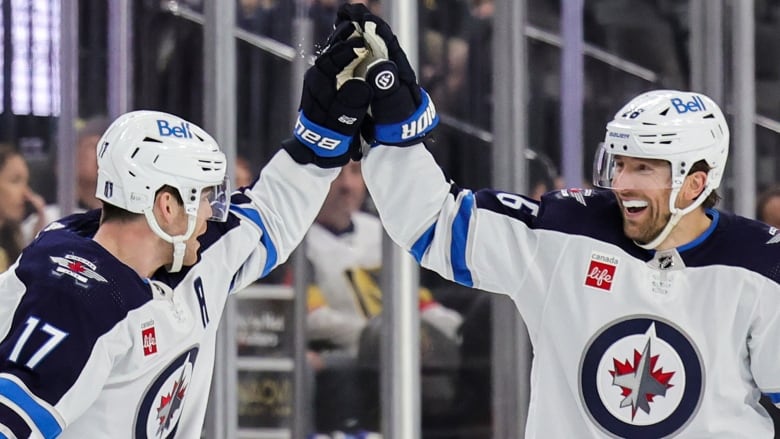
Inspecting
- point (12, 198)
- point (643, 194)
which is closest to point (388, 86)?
point (643, 194)

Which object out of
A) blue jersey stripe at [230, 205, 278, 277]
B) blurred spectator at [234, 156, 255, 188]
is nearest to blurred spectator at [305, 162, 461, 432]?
blurred spectator at [234, 156, 255, 188]

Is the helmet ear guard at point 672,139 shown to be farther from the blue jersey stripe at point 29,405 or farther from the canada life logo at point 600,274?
the blue jersey stripe at point 29,405

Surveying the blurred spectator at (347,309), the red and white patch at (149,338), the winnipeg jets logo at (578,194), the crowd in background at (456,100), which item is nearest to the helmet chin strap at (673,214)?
the winnipeg jets logo at (578,194)

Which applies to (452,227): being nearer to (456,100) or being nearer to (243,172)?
(456,100)

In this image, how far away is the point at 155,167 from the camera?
2.29 m

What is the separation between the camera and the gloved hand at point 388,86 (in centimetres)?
240

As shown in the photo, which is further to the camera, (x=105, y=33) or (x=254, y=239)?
(x=105, y=33)

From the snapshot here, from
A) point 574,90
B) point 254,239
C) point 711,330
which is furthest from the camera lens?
point 574,90

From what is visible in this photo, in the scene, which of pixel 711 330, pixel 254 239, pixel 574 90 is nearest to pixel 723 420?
pixel 711 330

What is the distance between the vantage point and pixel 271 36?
4.16 m

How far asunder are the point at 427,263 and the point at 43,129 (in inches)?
85.2

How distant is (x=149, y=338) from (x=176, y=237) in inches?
7.9

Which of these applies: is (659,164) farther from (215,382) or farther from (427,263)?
(215,382)

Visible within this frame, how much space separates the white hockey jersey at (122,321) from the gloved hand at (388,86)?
239 millimetres
